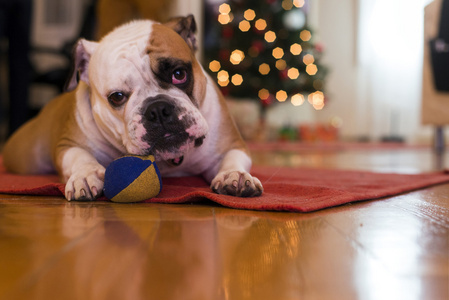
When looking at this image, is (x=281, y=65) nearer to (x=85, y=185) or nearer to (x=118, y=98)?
(x=118, y=98)

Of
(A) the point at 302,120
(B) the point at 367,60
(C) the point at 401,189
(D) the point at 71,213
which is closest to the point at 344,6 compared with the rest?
(B) the point at 367,60

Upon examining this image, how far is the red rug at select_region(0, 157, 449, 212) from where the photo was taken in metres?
1.19

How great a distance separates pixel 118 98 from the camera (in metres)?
1.43

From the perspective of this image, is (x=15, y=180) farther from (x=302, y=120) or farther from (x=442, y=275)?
(x=302, y=120)

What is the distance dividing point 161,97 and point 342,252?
0.77m

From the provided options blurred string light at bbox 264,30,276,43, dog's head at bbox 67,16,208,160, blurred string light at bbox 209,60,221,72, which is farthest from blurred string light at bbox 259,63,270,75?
dog's head at bbox 67,16,208,160

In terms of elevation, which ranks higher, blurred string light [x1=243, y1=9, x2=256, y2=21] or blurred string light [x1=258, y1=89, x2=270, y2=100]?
blurred string light [x1=243, y1=9, x2=256, y2=21]

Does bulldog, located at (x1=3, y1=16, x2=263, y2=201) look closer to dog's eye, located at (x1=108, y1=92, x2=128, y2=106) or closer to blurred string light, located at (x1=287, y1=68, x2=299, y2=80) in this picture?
dog's eye, located at (x1=108, y1=92, x2=128, y2=106)

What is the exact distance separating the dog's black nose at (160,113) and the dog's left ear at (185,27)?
412mm

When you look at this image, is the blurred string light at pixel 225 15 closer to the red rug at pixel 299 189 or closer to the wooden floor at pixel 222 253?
the red rug at pixel 299 189

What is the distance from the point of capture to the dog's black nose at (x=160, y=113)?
4.28 ft

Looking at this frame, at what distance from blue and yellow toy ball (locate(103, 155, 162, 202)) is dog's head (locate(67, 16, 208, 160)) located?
71mm

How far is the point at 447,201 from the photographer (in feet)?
4.38

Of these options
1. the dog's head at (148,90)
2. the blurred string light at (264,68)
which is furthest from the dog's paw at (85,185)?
the blurred string light at (264,68)
